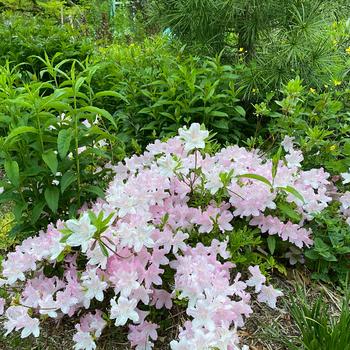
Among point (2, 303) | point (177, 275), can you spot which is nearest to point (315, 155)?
point (177, 275)

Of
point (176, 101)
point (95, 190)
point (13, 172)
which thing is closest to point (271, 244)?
point (95, 190)

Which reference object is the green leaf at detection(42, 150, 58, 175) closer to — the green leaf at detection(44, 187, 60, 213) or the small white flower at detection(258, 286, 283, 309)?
the green leaf at detection(44, 187, 60, 213)

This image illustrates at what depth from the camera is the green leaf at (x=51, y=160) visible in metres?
1.79

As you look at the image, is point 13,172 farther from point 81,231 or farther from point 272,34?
point 272,34

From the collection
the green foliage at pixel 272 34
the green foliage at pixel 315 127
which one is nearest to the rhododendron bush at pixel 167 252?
the green foliage at pixel 315 127

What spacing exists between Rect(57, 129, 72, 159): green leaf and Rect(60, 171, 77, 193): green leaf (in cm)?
13

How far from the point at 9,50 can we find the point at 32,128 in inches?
110

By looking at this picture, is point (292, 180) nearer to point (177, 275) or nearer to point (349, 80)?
point (177, 275)

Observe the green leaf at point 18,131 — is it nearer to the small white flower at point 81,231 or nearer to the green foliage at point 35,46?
the small white flower at point 81,231

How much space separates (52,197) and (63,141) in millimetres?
228

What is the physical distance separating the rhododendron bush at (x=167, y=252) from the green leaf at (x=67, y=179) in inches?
5.4

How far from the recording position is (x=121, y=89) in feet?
10.3

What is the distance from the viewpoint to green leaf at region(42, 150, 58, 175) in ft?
5.87

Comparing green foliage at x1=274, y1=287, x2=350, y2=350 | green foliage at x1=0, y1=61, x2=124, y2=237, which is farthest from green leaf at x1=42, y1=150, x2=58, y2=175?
green foliage at x1=274, y1=287, x2=350, y2=350
